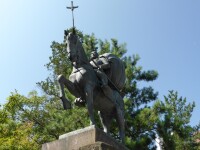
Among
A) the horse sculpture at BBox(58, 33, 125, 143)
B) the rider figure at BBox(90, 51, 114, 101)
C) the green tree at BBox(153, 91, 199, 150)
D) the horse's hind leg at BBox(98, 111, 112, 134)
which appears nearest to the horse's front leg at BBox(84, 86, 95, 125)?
the horse sculpture at BBox(58, 33, 125, 143)

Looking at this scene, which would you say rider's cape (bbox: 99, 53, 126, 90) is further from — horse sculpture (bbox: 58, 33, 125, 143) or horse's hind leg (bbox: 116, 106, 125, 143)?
horse's hind leg (bbox: 116, 106, 125, 143)

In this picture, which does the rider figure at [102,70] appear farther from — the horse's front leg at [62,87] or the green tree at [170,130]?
the green tree at [170,130]

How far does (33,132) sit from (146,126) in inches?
258

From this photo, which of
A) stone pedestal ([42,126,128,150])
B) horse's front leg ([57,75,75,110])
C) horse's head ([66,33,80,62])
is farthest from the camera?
horse's head ([66,33,80,62])

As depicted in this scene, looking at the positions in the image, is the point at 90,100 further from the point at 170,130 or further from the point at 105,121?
the point at 170,130

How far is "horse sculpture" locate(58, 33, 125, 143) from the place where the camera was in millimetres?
8195

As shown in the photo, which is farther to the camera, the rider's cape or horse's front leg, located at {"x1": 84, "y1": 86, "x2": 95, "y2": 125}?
the rider's cape

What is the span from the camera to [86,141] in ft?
23.7

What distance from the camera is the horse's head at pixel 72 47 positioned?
8.33m

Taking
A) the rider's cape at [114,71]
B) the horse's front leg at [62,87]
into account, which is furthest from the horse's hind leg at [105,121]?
the horse's front leg at [62,87]

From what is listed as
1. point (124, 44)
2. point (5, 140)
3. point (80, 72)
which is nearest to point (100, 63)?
point (80, 72)

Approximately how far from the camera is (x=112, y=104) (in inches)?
348

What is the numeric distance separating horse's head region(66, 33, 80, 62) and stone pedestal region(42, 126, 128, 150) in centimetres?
182

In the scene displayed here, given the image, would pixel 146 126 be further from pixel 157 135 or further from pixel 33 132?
pixel 33 132
